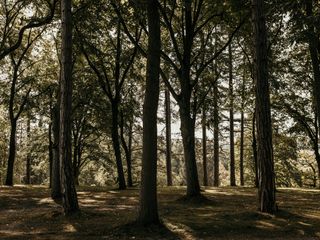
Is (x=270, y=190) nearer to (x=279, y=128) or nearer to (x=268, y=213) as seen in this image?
(x=268, y=213)

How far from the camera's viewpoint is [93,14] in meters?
21.7

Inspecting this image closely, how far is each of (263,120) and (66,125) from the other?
6.38m

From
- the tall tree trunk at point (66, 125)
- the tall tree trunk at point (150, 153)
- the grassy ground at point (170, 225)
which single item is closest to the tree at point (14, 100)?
the grassy ground at point (170, 225)

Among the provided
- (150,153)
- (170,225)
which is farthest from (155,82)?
A: (170,225)

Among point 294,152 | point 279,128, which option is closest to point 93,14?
point 279,128

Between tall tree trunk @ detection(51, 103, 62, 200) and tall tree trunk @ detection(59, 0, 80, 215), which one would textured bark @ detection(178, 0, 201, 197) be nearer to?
tall tree trunk @ detection(51, 103, 62, 200)

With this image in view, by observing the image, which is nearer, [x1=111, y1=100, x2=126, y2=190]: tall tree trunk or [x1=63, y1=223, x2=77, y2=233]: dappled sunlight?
[x1=63, y1=223, x2=77, y2=233]: dappled sunlight

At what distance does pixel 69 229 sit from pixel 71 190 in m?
2.29

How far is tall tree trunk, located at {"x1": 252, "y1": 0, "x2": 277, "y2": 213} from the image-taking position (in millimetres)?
12836

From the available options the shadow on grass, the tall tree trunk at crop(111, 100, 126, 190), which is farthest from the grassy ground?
the tall tree trunk at crop(111, 100, 126, 190)

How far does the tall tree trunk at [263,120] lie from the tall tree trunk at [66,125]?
6.15 meters

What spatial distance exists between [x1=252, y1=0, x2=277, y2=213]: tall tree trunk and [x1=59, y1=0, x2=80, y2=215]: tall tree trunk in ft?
20.2

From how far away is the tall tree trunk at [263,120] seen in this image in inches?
505

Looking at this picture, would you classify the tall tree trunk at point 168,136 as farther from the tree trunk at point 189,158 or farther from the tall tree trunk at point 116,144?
the tree trunk at point 189,158
